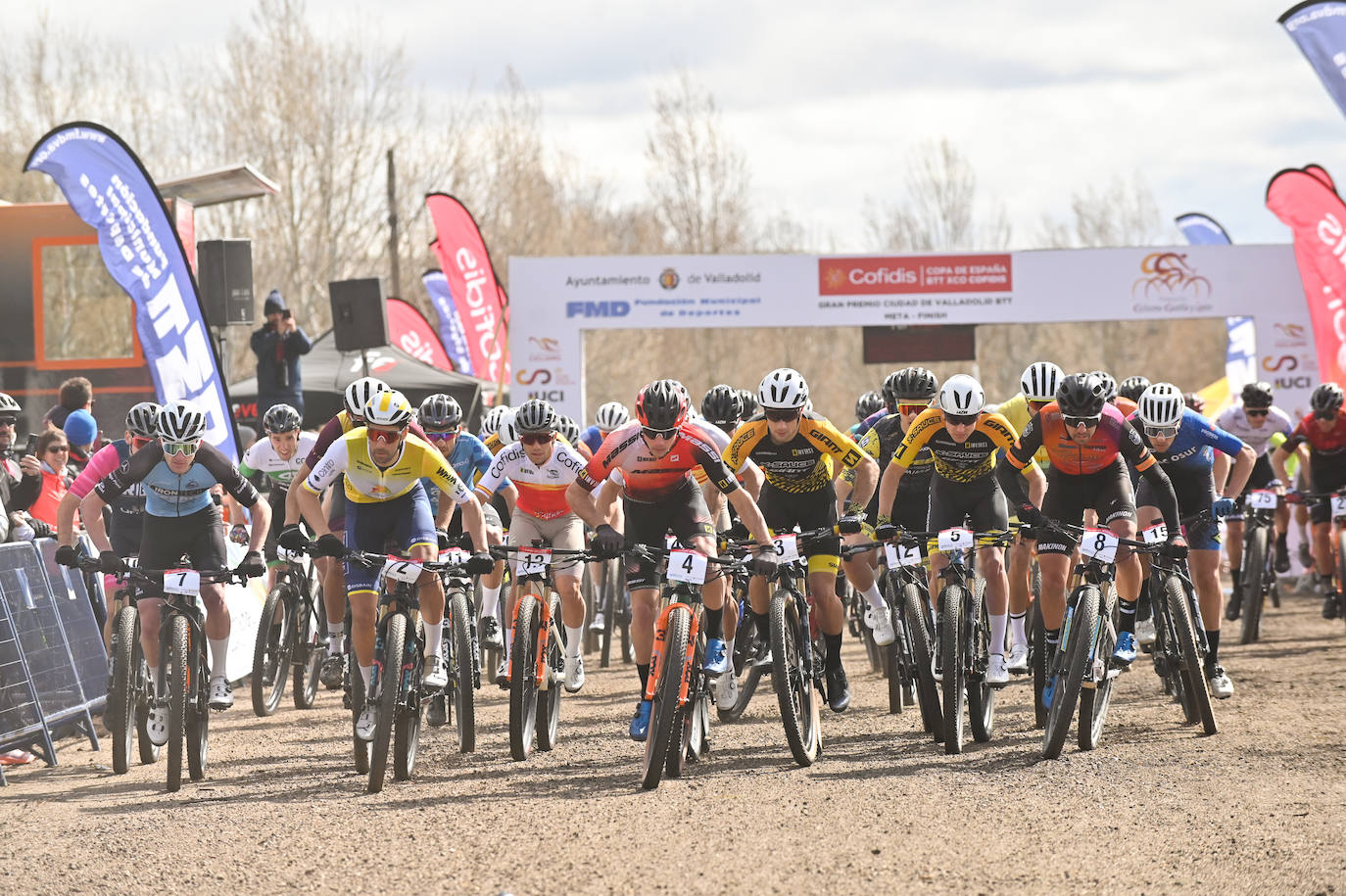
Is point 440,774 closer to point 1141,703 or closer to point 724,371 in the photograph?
point 1141,703

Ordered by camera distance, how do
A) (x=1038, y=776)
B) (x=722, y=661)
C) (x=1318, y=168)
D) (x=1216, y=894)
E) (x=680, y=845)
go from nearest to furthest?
(x=1216, y=894), (x=680, y=845), (x=1038, y=776), (x=722, y=661), (x=1318, y=168)

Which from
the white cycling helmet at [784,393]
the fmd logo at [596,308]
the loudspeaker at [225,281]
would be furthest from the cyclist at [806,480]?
the fmd logo at [596,308]

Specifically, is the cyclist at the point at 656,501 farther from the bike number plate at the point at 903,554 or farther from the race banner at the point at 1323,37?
the race banner at the point at 1323,37

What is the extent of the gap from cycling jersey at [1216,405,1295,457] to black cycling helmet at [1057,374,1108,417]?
19.5ft

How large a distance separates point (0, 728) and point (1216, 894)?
258 inches

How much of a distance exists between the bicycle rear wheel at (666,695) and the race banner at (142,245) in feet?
22.5

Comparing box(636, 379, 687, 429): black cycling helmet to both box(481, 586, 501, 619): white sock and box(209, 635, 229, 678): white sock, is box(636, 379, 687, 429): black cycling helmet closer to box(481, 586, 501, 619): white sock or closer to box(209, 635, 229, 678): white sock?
box(209, 635, 229, 678): white sock

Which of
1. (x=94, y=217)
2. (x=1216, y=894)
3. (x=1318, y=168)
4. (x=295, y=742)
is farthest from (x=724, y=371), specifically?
(x=1216, y=894)

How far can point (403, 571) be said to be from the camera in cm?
792

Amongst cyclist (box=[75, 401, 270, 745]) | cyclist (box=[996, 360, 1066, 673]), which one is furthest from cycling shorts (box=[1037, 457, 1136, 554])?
cyclist (box=[75, 401, 270, 745])

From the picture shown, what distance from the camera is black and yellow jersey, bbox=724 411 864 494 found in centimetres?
870

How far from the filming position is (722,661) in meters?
8.03

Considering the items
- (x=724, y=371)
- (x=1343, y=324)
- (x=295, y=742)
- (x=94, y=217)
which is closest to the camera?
(x=295, y=742)

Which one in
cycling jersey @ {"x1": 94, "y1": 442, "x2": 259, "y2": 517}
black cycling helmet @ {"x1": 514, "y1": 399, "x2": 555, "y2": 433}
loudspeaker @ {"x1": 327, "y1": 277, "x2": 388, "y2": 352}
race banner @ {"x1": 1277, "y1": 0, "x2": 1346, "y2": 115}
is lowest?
cycling jersey @ {"x1": 94, "y1": 442, "x2": 259, "y2": 517}
